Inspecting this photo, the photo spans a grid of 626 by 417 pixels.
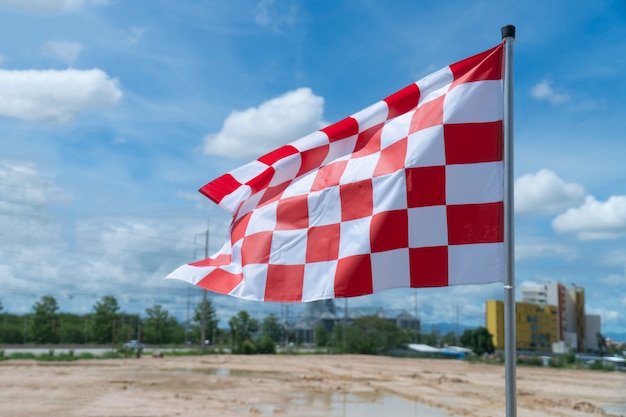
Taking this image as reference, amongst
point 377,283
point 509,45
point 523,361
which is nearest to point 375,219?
point 377,283

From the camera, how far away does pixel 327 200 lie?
4.07 m

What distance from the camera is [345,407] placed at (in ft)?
53.5

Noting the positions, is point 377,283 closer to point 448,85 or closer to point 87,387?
point 448,85

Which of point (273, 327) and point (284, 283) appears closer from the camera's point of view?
point (284, 283)

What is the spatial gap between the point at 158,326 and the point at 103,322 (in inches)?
238

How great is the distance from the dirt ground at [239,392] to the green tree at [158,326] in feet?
106

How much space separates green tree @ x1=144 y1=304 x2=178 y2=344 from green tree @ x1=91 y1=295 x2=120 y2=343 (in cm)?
349

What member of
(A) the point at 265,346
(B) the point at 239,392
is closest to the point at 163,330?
(A) the point at 265,346

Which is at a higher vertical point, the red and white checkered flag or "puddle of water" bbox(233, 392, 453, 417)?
the red and white checkered flag

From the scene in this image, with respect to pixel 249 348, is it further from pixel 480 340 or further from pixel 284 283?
pixel 284 283

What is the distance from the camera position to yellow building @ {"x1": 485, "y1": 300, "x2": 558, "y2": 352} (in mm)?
79938

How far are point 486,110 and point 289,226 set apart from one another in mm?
1425

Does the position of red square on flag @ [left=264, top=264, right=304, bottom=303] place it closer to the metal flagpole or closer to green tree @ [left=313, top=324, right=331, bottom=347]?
the metal flagpole

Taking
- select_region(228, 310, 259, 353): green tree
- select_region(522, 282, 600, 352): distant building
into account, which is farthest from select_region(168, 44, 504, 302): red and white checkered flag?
select_region(522, 282, 600, 352): distant building
